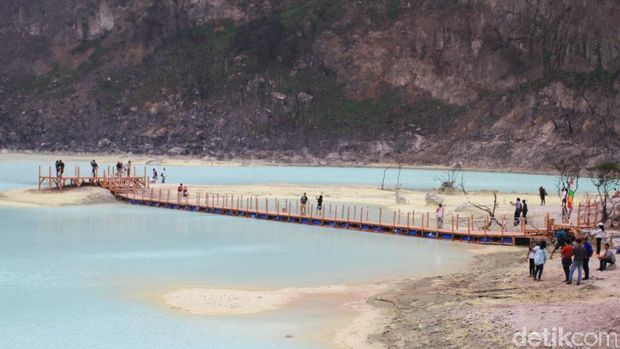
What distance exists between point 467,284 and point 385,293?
271 centimetres

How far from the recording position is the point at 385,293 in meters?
29.7

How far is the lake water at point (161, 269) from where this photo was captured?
24.6 metres

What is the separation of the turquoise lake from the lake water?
0.04 m

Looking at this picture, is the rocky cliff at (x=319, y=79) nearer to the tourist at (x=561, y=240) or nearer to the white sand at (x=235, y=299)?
the tourist at (x=561, y=240)

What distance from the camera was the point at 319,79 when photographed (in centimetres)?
15912

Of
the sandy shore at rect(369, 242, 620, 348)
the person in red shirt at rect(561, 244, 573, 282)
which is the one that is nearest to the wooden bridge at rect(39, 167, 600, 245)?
the sandy shore at rect(369, 242, 620, 348)

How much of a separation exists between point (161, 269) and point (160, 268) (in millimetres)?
263

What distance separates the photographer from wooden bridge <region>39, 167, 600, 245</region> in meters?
43.6

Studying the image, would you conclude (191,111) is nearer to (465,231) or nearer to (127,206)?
(127,206)

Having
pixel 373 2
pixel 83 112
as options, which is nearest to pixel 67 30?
pixel 83 112

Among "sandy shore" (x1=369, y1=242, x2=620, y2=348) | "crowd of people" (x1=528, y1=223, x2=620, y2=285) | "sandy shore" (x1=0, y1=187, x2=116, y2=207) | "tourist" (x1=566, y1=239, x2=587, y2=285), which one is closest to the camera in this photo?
"sandy shore" (x1=369, y1=242, x2=620, y2=348)

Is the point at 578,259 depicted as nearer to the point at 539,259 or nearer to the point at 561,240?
the point at 539,259

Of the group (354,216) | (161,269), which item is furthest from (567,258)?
(354,216)

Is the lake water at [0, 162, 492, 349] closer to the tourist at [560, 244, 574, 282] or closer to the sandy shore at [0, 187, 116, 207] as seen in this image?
the sandy shore at [0, 187, 116, 207]
